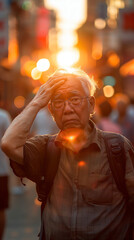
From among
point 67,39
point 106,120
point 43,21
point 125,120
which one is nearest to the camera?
point 106,120

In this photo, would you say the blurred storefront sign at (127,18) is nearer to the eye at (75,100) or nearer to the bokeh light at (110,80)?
the bokeh light at (110,80)

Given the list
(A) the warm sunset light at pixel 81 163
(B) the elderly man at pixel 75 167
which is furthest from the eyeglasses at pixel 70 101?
(A) the warm sunset light at pixel 81 163

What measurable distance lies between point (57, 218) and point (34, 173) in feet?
0.97

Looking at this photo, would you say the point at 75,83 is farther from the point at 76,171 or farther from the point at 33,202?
the point at 33,202

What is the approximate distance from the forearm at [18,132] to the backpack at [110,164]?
18 cm

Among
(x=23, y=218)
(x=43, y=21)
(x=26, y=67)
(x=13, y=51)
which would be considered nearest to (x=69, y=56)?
(x=26, y=67)

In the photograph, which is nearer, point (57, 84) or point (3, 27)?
point (57, 84)

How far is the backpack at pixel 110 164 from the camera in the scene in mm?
3271

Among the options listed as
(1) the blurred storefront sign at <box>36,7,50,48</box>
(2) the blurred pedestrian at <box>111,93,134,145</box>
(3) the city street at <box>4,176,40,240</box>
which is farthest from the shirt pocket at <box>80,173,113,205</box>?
(1) the blurred storefront sign at <box>36,7,50,48</box>

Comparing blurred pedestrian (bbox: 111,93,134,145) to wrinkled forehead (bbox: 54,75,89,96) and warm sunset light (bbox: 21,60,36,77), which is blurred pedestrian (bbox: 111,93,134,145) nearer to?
wrinkled forehead (bbox: 54,75,89,96)

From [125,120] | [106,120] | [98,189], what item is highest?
[98,189]

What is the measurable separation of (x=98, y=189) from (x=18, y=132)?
565 mm

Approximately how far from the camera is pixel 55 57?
2071 inches

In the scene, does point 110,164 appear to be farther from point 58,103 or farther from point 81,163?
point 58,103
